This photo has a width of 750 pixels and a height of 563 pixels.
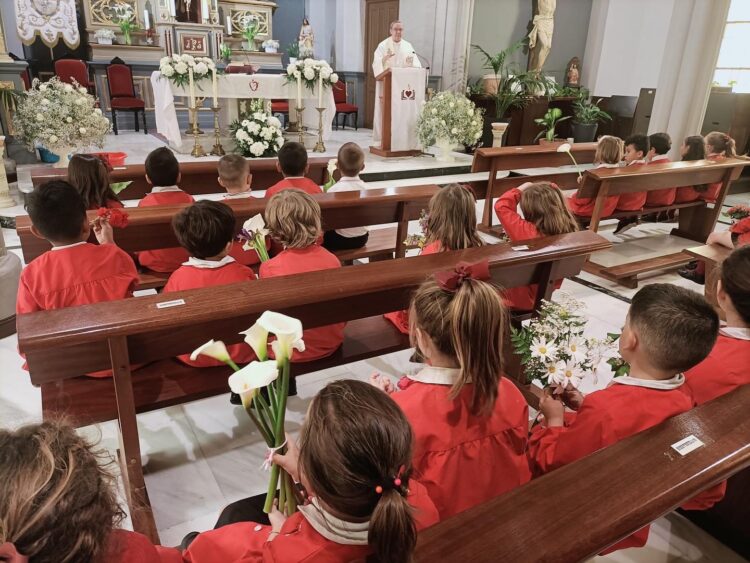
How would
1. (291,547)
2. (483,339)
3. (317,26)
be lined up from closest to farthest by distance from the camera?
(291,547), (483,339), (317,26)

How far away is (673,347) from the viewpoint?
4.73 feet

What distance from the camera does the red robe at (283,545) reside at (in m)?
0.93

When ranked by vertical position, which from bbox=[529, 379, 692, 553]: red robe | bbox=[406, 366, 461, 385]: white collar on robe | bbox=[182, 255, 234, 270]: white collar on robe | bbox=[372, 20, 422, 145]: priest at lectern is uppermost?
bbox=[372, 20, 422, 145]: priest at lectern

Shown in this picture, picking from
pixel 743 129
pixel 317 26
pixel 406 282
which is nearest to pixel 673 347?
pixel 406 282

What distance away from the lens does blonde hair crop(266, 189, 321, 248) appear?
2316mm

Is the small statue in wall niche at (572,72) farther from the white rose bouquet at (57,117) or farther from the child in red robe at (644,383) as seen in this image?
the child in red robe at (644,383)

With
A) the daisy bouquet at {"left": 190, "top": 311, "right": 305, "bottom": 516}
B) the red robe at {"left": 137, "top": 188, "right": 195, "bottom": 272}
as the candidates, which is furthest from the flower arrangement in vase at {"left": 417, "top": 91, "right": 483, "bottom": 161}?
the daisy bouquet at {"left": 190, "top": 311, "right": 305, "bottom": 516}

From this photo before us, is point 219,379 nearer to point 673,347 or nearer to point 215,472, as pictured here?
point 215,472

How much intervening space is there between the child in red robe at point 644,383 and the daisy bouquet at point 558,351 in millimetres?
79

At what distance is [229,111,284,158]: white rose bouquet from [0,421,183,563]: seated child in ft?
20.6

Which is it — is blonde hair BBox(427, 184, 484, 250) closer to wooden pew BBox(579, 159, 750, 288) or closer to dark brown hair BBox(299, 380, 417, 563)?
dark brown hair BBox(299, 380, 417, 563)

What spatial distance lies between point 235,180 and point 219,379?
66.8 inches

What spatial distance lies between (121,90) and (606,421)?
9.89 meters

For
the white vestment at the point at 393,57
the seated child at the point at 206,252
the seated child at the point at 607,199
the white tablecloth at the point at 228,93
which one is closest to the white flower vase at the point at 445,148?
the white vestment at the point at 393,57
